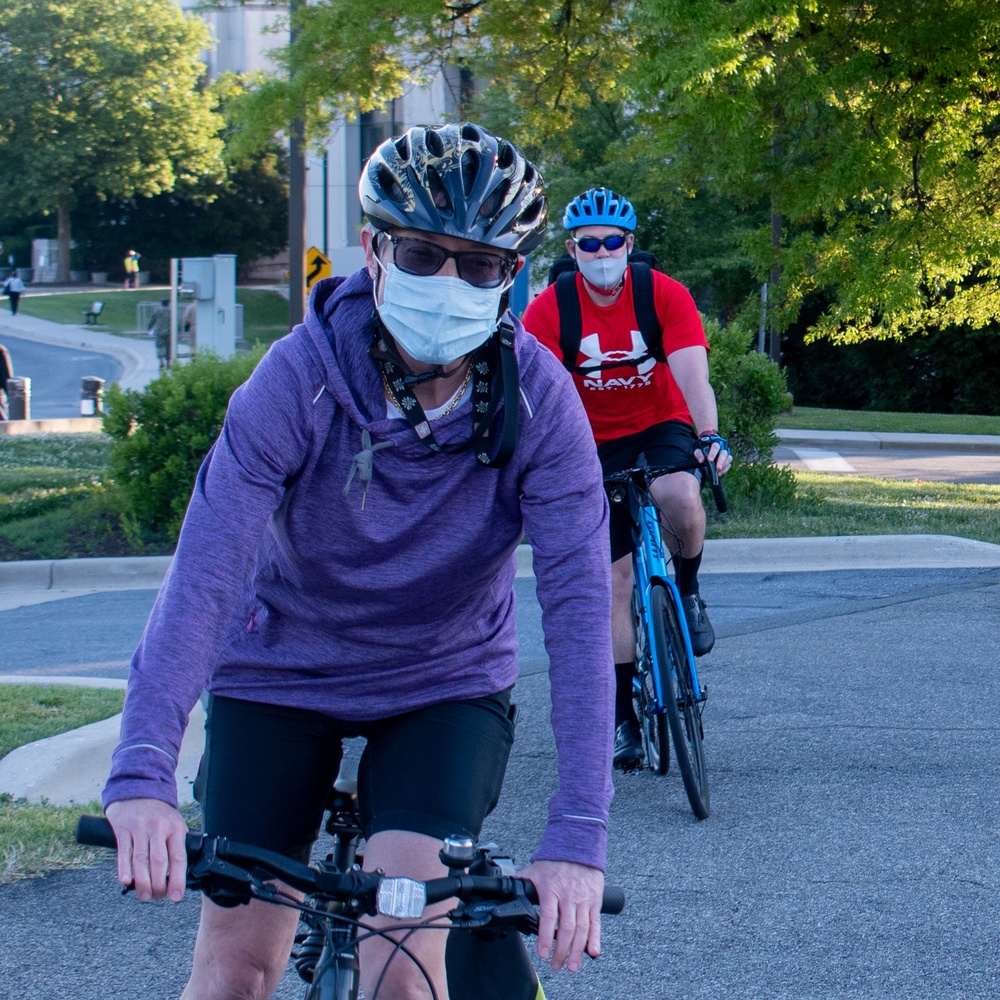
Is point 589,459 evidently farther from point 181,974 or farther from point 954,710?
point 954,710

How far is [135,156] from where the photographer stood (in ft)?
209

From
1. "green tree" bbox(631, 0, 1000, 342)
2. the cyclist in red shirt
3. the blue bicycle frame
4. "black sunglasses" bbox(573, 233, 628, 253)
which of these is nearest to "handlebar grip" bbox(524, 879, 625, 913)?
the blue bicycle frame

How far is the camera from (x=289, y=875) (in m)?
1.93

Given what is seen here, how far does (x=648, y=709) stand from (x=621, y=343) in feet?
4.67

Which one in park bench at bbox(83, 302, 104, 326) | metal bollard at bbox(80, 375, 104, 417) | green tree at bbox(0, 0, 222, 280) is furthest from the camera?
green tree at bbox(0, 0, 222, 280)

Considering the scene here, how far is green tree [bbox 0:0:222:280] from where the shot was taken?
208ft

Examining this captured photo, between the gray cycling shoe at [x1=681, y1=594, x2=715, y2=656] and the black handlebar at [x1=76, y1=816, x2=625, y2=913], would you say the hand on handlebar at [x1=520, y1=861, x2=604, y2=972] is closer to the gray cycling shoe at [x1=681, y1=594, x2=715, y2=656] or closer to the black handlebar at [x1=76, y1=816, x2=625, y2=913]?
the black handlebar at [x1=76, y1=816, x2=625, y2=913]

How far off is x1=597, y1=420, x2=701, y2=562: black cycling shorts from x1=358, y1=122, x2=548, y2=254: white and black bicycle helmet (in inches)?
125

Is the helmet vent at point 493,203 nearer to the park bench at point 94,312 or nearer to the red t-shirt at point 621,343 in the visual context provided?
the red t-shirt at point 621,343

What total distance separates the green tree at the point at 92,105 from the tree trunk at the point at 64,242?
69 millimetres

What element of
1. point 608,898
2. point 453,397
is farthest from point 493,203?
point 608,898

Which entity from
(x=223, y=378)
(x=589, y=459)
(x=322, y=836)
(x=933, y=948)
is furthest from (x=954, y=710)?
(x=223, y=378)

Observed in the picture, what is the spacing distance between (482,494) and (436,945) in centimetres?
76

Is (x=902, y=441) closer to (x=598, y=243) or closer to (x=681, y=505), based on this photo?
(x=681, y=505)
